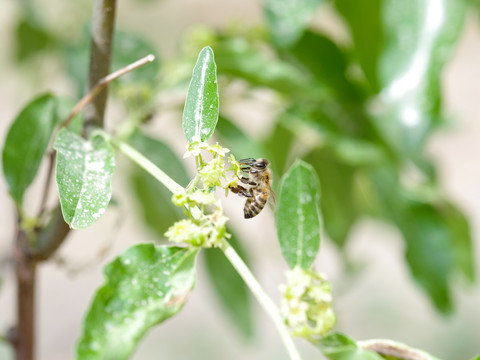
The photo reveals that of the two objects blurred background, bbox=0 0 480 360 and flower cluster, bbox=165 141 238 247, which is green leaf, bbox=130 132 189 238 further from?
flower cluster, bbox=165 141 238 247

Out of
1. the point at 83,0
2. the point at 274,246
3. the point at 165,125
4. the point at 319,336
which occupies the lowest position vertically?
the point at 319,336

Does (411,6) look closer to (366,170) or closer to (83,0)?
(366,170)

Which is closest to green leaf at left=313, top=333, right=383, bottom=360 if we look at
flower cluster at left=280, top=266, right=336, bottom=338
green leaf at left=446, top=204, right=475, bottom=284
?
flower cluster at left=280, top=266, right=336, bottom=338

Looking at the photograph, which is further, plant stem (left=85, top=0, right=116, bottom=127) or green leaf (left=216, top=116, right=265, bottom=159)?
green leaf (left=216, top=116, right=265, bottom=159)

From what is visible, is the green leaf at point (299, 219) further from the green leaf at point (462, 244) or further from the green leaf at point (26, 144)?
the green leaf at point (462, 244)

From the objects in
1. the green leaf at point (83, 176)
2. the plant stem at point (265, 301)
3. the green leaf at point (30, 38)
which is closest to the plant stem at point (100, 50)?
the green leaf at point (83, 176)

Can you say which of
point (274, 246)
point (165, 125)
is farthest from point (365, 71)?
point (165, 125)

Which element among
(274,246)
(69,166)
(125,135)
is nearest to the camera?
(69,166)
